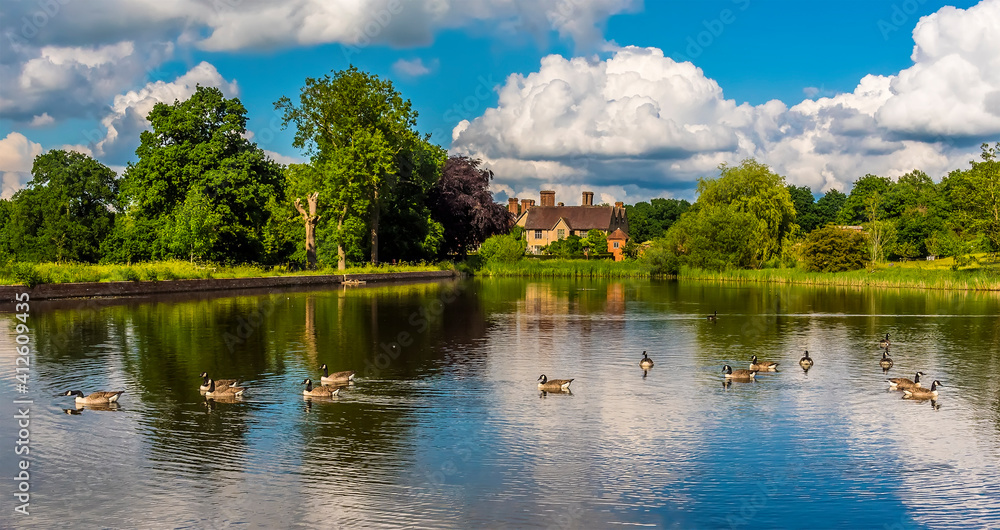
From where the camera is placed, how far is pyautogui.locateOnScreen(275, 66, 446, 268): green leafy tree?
70.2 meters

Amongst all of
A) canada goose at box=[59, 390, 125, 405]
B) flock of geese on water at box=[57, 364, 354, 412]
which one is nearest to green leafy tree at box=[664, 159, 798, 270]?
flock of geese on water at box=[57, 364, 354, 412]

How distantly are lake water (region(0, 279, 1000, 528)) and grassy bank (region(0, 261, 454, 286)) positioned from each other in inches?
496

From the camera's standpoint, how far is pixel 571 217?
550 feet

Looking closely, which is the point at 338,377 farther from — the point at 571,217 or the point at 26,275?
the point at 571,217

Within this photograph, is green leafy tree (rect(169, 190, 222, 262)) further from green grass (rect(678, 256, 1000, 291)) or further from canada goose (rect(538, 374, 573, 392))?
green grass (rect(678, 256, 1000, 291))

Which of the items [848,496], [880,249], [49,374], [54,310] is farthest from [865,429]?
[880,249]

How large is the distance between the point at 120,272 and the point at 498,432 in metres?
41.9

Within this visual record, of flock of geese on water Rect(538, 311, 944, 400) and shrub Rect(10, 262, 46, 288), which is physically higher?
shrub Rect(10, 262, 46, 288)

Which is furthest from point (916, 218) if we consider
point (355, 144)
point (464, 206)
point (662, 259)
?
point (355, 144)

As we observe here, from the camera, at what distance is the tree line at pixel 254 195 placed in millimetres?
63531

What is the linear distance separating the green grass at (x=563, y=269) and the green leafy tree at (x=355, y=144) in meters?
21.8

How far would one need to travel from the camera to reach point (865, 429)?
17.3 metres

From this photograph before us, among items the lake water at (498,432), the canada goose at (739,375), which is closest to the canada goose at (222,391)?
the lake water at (498,432)

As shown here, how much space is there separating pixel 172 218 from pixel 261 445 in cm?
5309
